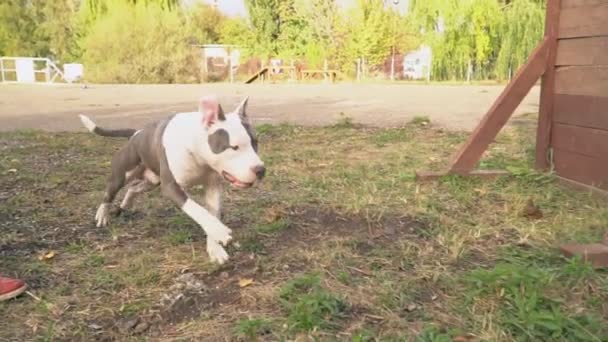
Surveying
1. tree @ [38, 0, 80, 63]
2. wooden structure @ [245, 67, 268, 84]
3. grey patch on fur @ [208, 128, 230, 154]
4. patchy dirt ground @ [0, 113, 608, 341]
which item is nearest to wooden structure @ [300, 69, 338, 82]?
wooden structure @ [245, 67, 268, 84]

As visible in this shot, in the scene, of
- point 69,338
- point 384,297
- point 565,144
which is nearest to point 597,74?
point 565,144

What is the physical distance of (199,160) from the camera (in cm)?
255

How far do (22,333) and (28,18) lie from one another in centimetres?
4044

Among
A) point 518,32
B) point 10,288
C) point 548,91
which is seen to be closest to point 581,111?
point 548,91

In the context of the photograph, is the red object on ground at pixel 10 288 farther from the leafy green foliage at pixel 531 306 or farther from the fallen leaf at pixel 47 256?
the leafy green foliage at pixel 531 306

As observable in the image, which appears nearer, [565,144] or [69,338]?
[69,338]

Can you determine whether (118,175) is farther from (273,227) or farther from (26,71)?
(26,71)

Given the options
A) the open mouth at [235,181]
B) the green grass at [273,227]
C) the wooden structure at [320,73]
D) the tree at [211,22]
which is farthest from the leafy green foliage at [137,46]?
the open mouth at [235,181]

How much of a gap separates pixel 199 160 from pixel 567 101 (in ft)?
9.37

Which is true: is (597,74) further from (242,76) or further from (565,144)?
(242,76)

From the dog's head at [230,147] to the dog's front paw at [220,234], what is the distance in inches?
9.1

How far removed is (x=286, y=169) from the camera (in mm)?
4566

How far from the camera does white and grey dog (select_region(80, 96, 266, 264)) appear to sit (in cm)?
236

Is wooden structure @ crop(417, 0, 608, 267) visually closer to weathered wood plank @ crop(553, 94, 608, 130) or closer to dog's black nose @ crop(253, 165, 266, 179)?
weathered wood plank @ crop(553, 94, 608, 130)
